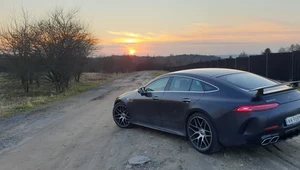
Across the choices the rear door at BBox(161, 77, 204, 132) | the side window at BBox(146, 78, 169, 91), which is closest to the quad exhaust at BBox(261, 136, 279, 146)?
the rear door at BBox(161, 77, 204, 132)

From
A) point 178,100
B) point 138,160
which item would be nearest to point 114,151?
point 138,160

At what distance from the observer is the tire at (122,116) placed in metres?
7.84

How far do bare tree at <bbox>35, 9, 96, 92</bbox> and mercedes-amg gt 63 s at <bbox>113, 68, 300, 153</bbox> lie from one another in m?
21.2

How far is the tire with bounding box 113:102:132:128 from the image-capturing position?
784 cm

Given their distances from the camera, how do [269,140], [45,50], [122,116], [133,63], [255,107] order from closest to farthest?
[255,107], [269,140], [122,116], [45,50], [133,63]

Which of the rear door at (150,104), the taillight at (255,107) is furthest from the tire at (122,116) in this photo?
the taillight at (255,107)

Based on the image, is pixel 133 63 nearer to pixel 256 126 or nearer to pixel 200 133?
pixel 200 133

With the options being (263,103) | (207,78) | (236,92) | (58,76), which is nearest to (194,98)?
(207,78)

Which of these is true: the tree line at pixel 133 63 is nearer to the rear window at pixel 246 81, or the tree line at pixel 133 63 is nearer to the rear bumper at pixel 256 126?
the rear window at pixel 246 81

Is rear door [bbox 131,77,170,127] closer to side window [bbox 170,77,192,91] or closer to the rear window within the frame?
side window [bbox 170,77,192,91]

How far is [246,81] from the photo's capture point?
5.60 m

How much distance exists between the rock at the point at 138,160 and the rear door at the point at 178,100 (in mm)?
1003

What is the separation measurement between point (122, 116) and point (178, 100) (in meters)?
2.41

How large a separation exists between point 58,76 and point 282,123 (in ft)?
81.4
